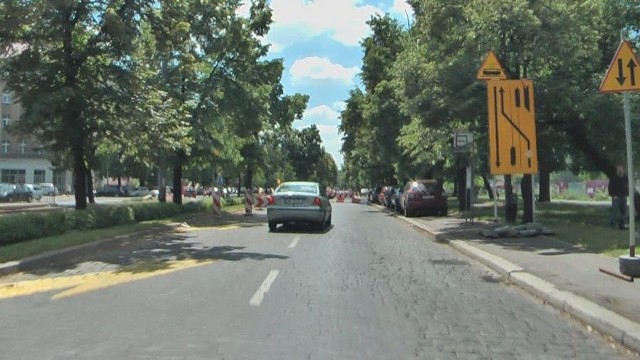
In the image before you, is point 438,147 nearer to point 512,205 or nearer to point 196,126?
point 512,205

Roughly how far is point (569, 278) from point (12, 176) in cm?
8478

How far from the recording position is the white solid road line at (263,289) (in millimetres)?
8438

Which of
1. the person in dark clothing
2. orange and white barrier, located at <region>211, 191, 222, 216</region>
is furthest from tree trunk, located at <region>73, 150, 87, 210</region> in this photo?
the person in dark clothing

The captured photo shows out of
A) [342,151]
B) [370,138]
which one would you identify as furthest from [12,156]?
[370,138]

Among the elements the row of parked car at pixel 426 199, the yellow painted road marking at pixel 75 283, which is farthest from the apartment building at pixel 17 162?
the yellow painted road marking at pixel 75 283

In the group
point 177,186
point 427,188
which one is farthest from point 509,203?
point 177,186

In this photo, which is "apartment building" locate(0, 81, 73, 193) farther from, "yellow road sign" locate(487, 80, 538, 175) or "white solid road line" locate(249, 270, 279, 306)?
"white solid road line" locate(249, 270, 279, 306)

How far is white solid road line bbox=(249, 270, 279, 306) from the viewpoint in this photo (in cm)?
844

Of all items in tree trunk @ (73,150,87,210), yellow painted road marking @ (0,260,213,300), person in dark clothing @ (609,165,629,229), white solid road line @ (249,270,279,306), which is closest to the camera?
white solid road line @ (249,270,279,306)

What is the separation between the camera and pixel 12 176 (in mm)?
82375

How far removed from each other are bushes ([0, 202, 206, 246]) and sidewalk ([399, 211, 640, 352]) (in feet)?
33.1

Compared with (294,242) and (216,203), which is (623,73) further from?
(216,203)

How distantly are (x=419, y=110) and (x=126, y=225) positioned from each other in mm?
9764

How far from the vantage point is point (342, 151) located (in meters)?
64.8
